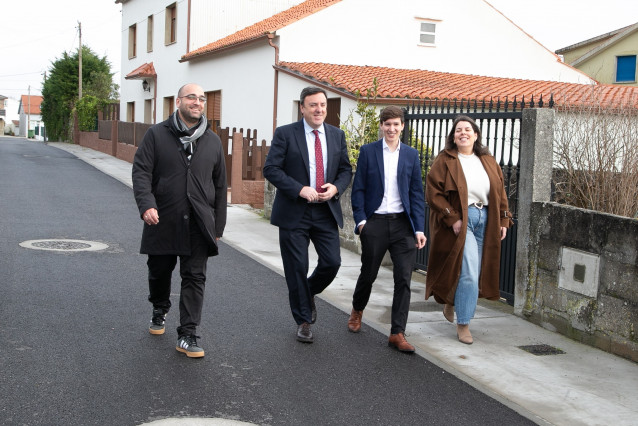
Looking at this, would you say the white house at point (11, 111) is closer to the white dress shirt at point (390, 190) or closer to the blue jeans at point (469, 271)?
the white dress shirt at point (390, 190)

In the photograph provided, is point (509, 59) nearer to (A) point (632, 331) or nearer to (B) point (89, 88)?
(A) point (632, 331)

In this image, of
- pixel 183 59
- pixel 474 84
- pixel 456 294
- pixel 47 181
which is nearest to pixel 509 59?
pixel 474 84

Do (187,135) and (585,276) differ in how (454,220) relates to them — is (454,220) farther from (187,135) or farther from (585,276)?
(187,135)

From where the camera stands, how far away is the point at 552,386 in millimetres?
5004

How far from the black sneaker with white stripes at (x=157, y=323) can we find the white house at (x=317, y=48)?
483 inches

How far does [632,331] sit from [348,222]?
5.18 meters

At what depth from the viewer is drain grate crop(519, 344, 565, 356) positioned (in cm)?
580

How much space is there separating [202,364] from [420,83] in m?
16.2

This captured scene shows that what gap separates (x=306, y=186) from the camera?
18.3ft

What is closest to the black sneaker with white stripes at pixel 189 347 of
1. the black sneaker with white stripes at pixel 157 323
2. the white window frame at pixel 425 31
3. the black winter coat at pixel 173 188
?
the black sneaker with white stripes at pixel 157 323

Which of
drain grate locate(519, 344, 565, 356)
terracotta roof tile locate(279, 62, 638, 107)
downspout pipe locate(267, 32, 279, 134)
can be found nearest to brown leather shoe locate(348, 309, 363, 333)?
drain grate locate(519, 344, 565, 356)

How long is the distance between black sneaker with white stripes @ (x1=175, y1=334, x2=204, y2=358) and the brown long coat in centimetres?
205

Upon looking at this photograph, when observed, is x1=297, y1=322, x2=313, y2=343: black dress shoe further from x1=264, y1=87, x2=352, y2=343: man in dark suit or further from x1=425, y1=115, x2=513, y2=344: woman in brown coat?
x1=425, y1=115, x2=513, y2=344: woman in brown coat

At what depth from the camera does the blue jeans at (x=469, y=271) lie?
19.3 ft
